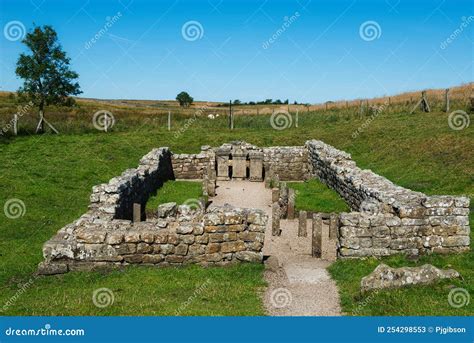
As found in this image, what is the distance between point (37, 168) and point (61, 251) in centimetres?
1398

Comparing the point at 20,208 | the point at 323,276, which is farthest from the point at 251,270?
the point at 20,208

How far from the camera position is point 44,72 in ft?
131

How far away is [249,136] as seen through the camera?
3853 cm

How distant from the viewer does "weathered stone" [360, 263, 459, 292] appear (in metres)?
10.0

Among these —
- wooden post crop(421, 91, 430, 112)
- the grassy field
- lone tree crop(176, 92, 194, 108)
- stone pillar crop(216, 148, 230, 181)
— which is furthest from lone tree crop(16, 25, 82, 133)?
lone tree crop(176, 92, 194, 108)

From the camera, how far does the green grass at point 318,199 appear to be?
1958 centimetres
